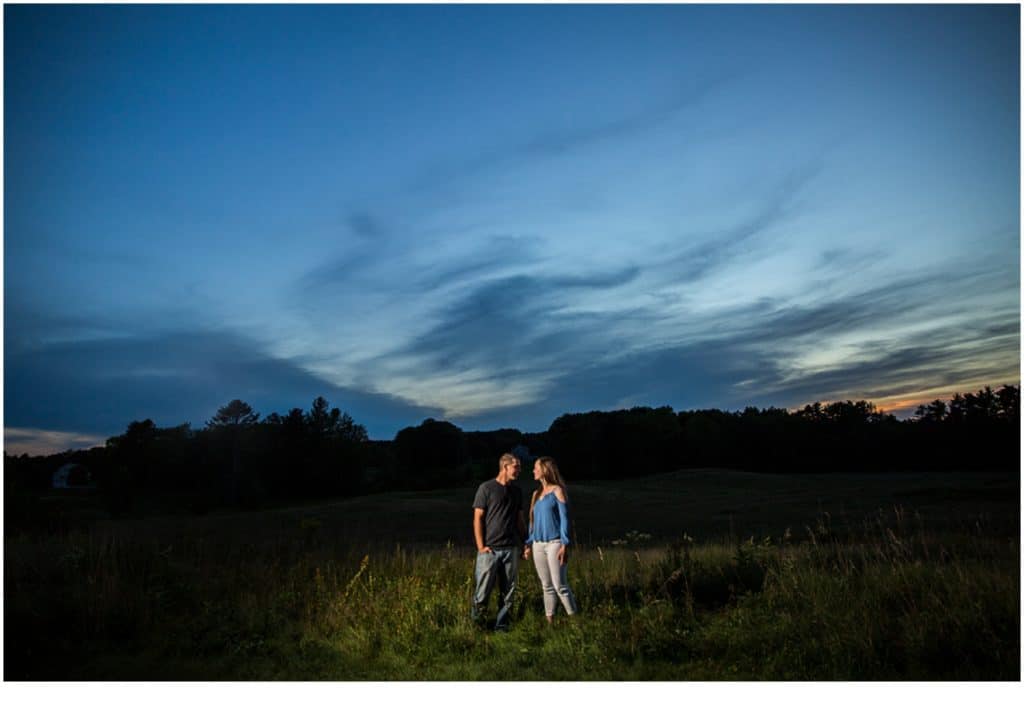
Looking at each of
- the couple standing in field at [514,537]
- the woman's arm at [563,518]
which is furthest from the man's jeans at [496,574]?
the woman's arm at [563,518]

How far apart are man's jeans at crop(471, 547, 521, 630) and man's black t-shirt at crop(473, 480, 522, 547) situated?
0.32 feet

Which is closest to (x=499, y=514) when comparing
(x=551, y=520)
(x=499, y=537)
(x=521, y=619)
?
(x=499, y=537)

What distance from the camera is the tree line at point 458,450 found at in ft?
162

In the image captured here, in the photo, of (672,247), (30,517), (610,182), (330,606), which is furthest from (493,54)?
(30,517)

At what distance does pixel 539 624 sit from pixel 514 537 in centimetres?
86

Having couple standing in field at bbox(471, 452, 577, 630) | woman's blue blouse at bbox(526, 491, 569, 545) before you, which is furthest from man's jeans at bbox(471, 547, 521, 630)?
woman's blue blouse at bbox(526, 491, 569, 545)

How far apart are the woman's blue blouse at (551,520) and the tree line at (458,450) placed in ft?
122

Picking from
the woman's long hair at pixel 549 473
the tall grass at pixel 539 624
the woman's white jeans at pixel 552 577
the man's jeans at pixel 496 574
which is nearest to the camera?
the tall grass at pixel 539 624

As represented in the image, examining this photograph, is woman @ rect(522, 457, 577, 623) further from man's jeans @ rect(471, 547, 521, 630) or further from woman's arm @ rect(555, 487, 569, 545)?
man's jeans @ rect(471, 547, 521, 630)

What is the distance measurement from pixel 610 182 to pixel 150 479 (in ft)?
167

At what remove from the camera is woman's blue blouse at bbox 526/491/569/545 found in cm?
713

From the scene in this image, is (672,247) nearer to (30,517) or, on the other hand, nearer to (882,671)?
(882,671)

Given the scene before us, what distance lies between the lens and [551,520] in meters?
7.17

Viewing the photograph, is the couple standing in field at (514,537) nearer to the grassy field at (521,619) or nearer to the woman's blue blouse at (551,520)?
the woman's blue blouse at (551,520)
